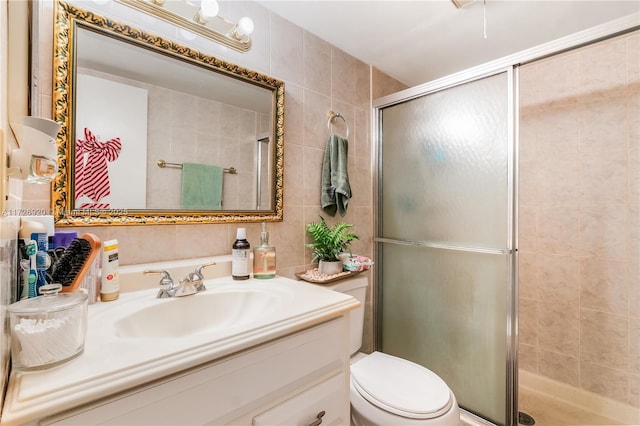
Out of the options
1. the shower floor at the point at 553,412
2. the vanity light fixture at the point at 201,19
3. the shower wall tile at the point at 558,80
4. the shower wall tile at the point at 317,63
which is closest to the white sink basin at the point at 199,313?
the vanity light fixture at the point at 201,19

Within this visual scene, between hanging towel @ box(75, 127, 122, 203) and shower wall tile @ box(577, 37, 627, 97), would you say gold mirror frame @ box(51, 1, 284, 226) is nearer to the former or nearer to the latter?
hanging towel @ box(75, 127, 122, 203)

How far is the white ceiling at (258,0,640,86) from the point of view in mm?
1340

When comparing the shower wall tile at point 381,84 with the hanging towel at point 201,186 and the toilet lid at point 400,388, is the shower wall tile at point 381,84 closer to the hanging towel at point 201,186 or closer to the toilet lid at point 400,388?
the hanging towel at point 201,186

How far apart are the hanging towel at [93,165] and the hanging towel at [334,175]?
932 millimetres

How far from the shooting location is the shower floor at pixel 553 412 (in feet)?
5.03

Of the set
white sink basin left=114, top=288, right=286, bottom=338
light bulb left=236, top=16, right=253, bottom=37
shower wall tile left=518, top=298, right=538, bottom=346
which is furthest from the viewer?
shower wall tile left=518, top=298, right=538, bottom=346

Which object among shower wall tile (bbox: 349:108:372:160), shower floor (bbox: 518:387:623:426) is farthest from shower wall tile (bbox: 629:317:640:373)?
shower wall tile (bbox: 349:108:372:160)

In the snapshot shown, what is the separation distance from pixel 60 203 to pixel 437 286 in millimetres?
1621

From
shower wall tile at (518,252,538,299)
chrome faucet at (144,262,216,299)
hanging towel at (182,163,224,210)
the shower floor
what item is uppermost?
hanging towel at (182,163,224,210)

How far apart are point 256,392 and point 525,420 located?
1692 mm

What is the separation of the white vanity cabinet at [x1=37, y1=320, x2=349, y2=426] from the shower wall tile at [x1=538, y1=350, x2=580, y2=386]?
1613 mm

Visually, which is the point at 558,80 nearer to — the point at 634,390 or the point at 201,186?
the point at 634,390

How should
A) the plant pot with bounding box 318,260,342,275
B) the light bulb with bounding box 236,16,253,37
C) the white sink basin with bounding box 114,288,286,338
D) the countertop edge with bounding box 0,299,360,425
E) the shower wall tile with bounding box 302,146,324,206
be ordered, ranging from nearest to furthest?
the countertop edge with bounding box 0,299,360,425, the white sink basin with bounding box 114,288,286,338, the light bulb with bounding box 236,16,253,37, the plant pot with bounding box 318,260,342,275, the shower wall tile with bounding box 302,146,324,206

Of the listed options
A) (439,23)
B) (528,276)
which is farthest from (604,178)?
(439,23)
